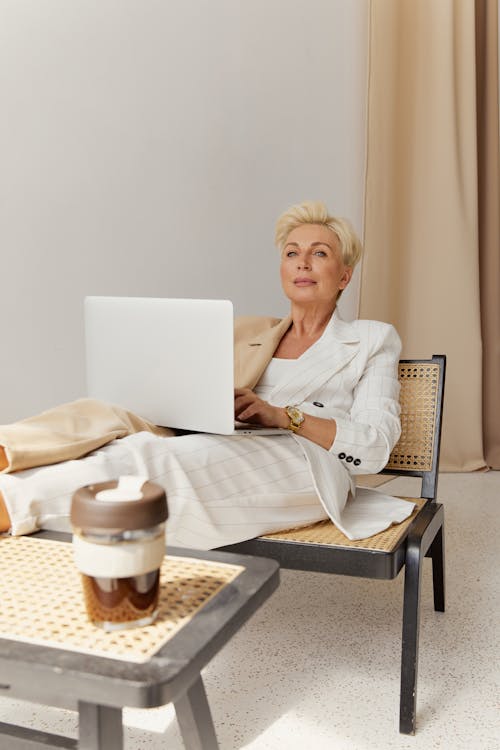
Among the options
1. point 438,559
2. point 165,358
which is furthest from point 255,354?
point 438,559

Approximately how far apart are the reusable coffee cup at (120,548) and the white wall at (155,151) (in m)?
2.22

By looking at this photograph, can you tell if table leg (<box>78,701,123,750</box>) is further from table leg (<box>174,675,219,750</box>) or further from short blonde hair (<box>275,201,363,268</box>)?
short blonde hair (<box>275,201,363,268</box>)

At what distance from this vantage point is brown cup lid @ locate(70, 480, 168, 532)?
35.1 inches

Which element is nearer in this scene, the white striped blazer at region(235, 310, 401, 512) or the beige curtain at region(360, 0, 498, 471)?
the white striped blazer at region(235, 310, 401, 512)

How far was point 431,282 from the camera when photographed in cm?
381

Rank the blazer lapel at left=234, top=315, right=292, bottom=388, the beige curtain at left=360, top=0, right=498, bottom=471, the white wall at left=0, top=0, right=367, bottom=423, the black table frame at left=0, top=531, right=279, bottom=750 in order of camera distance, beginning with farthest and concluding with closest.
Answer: the beige curtain at left=360, top=0, right=498, bottom=471 < the white wall at left=0, top=0, right=367, bottom=423 < the blazer lapel at left=234, top=315, right=292, bottom=388 < the black table frame at left=0, top=531, right=279, bottom=750

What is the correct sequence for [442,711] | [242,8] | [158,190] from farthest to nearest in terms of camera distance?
1. [242,8]
2. [158,190]
3. [442,711]

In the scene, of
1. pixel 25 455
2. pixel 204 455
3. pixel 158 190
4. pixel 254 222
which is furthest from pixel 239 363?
pixel 254 222

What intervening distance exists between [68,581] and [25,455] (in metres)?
0.41

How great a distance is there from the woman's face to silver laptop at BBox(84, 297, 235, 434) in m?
0.62

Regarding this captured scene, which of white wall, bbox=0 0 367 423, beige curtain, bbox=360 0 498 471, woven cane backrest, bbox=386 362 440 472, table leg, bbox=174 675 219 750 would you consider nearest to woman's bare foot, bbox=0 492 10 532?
table leg, bbox=174 675 219 750

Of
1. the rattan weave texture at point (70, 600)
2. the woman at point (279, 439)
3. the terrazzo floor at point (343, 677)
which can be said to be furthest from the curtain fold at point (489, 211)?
the rattan weave texture at point (70, 600)

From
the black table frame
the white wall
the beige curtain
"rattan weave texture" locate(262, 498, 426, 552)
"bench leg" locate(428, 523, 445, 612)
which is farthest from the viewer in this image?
the beige curtain

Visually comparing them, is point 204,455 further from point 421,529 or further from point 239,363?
point 239,363
